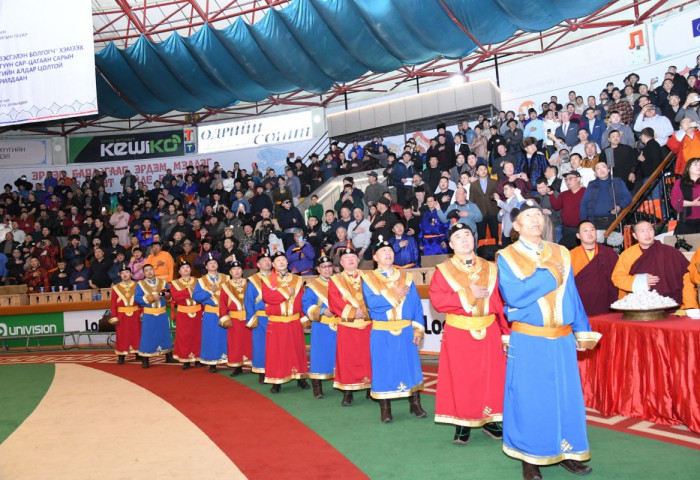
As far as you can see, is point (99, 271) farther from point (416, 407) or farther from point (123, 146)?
point (123, 146)

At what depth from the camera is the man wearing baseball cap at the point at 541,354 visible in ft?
12.0

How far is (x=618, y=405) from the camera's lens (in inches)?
200

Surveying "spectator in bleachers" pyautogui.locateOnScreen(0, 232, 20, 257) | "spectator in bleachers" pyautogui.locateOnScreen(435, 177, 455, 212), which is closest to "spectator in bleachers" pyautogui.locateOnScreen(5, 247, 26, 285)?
"spectator in bleachers" pyautogui.locateOnScreen(0, 232, 20, 257)

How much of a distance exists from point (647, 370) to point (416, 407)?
2.03 m

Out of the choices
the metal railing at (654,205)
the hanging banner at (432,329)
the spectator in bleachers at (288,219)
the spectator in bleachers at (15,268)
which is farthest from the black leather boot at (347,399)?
the spectator in bleachers at (15,268)

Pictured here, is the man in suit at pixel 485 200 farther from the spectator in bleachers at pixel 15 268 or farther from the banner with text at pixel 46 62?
the spectator in bleachers at pixel 15 268

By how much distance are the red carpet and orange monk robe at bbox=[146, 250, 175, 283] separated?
367cm

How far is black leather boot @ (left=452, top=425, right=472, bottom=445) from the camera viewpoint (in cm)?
464

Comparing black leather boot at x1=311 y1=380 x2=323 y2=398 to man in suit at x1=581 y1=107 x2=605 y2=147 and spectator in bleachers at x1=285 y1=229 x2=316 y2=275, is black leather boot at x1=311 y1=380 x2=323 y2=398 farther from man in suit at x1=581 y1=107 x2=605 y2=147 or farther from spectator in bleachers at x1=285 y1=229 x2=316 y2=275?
man in suit at x1=581 y1=107 x2=605 y2=147

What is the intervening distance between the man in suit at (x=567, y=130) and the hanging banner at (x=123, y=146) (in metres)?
16.2

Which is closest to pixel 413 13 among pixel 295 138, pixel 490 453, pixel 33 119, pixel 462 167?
pixel 462 167

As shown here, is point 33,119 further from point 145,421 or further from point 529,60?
point 529,60

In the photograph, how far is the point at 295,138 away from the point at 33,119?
11650 millimetres

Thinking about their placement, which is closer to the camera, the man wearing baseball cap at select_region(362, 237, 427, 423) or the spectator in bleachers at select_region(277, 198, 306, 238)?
the man wearing baseball cap at select_region(362, 237, 427, 423)
